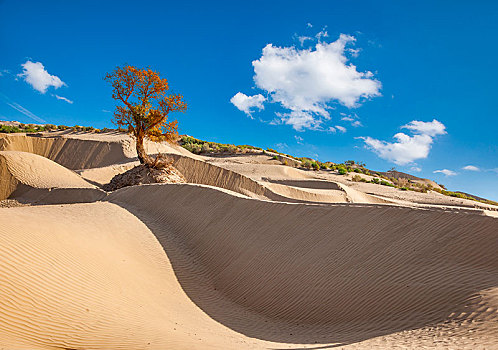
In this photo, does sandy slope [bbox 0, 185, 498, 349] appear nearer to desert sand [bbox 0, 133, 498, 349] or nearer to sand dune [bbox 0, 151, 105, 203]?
desert sand [bbox 0, 133, 498, 349]

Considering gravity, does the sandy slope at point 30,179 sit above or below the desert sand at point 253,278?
above

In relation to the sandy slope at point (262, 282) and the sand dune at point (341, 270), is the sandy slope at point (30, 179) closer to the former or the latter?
the sandy slope at point (262, 282)

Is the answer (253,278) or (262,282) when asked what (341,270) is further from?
(253,278)

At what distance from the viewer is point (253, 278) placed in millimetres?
7855

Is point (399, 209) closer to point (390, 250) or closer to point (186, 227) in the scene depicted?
point (390, 250)

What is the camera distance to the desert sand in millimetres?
4832

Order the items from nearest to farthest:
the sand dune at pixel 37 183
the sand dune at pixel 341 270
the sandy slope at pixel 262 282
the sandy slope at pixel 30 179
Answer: the sandy slope at pixel 262 282 → the sand dune at pixel 341 270 → the sand dune at pixel 37 183 → the sandy slope at pixel 30 179

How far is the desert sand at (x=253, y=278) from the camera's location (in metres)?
4.83

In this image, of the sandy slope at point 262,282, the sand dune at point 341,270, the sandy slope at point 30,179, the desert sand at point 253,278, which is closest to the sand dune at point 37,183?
the sandy slope at point 30,179

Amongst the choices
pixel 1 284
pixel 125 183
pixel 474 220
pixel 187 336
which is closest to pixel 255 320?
pixel 187 336

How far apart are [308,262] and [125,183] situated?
44.7 ft

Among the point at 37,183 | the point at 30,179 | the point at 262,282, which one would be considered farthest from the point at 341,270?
the point at 30,179

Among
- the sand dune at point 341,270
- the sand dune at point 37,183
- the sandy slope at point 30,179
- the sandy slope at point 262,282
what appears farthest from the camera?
the sandy slope at point 30,179

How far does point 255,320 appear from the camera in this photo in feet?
21.2
